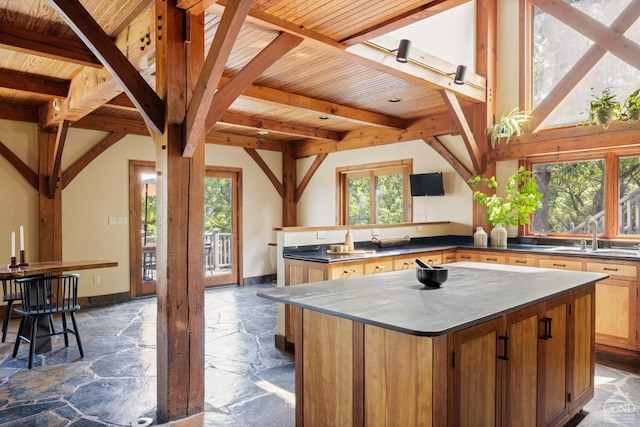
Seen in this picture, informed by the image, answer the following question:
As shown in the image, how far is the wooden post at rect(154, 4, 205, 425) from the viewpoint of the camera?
2.65m

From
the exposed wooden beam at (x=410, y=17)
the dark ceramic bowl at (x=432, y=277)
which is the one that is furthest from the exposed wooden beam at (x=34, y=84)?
the dark ceramic bowl at (x=432, y=277)

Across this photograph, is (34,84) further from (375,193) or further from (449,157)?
(449,157)

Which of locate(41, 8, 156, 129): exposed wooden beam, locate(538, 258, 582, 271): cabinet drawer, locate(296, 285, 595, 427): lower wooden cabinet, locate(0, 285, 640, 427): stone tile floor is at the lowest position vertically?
locate(0, 285, 640, 427): stone tile floor

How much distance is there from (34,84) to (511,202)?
5.37 m

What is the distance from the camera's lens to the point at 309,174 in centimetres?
822

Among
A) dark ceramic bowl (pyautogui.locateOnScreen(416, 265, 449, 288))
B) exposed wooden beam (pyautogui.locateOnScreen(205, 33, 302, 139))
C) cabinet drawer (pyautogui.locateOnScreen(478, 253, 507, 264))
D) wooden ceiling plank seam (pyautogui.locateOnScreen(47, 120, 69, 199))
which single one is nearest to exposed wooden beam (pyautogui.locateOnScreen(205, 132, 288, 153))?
wooden ceiling plank seam (pyautogui.locateOnScreen(47, 120, 69, 199))

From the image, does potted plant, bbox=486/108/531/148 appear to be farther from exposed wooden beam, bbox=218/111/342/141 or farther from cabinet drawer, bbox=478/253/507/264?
exposed wooden beam, bbox=218/111/342/141

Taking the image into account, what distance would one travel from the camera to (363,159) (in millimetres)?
7297

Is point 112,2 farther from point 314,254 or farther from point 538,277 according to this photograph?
point 538,277

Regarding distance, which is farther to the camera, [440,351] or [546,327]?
[546,327]

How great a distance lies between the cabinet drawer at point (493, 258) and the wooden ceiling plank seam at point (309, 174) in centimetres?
376

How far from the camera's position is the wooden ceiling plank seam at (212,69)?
2.24 m

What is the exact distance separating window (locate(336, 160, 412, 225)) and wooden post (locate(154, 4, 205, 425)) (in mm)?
4447

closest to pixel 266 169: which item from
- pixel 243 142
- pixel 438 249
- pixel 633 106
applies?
pixel 243 142
